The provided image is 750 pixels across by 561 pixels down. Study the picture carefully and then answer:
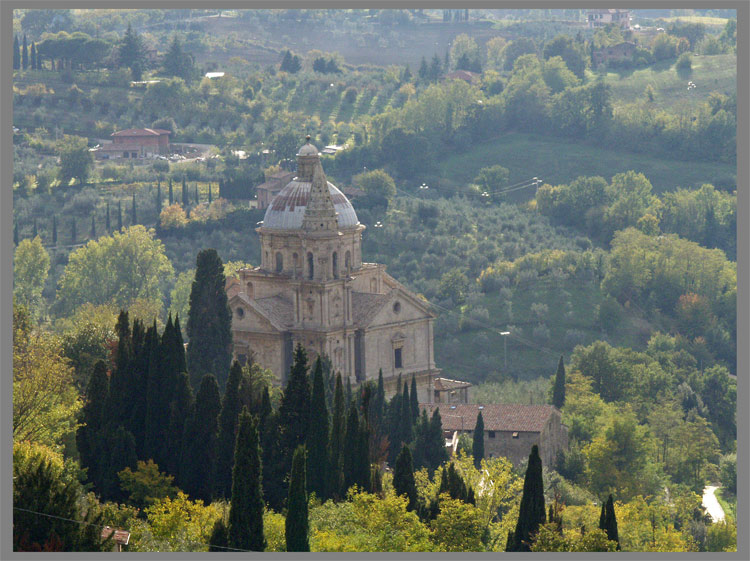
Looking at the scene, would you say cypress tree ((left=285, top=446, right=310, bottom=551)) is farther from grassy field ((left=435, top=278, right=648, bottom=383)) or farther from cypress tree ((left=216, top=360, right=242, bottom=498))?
grassy field ((left=435, top=278, right=648, bottom=383))

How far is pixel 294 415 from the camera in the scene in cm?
6650

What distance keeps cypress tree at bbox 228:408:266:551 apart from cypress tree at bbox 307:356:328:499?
6.21 m

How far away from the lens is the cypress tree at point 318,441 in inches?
2554

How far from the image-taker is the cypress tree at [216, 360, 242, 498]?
64.0 m

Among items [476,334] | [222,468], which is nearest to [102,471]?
[222,468]

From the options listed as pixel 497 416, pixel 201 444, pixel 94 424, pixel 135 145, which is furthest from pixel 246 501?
pixel 135 145

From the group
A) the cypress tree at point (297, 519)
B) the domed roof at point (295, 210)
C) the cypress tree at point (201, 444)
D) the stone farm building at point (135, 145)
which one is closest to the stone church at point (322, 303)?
the domed roof at point (295, 210)

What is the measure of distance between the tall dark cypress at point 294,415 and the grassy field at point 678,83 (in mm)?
121036

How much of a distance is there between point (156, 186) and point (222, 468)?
292 ft

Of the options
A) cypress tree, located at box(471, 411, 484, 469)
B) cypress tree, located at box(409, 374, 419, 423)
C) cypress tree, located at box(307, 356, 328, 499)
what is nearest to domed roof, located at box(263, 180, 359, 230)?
cypress tree, located at box(409, 374, 419, 423)

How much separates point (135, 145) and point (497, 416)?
8886 centimetres

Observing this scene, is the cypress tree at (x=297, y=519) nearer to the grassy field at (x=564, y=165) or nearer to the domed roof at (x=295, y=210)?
the domed roof at (x=295, y=210)

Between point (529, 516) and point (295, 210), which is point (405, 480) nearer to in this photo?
point (529, 516)

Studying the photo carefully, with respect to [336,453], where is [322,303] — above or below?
below
